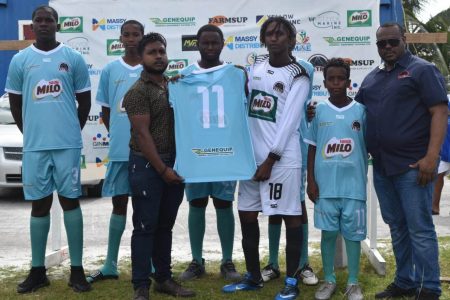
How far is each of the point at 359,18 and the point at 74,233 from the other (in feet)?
11.4

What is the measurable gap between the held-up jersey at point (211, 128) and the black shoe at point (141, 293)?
3.02 ft

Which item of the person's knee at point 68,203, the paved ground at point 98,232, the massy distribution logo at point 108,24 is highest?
the massy distribution logo at point 108,24

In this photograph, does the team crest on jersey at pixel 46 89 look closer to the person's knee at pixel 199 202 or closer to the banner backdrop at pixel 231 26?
the banner backdrop at pixel 231 26

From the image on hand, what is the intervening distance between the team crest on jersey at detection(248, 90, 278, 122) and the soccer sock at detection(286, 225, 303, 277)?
34.3 inches

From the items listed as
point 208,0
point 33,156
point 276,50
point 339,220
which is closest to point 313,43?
point 208,0

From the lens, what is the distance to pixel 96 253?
6641 mm

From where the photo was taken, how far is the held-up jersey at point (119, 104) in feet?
17.1

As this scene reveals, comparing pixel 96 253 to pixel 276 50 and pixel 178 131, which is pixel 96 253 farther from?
pixel 276 50

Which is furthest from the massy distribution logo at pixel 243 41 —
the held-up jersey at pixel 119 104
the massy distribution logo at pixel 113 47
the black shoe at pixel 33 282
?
the black shoe at pixel 33 282

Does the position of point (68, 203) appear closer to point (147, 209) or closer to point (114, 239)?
point (114, 239)

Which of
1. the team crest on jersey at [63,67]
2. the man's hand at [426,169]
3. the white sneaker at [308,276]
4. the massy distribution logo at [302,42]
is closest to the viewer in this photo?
the man's hand at [426,169]

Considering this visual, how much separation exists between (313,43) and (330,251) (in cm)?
229

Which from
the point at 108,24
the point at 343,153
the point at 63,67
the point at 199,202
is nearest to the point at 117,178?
the point at 199,202

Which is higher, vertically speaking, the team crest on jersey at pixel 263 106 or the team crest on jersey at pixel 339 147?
the team crest on jersey at pixel 263 106
